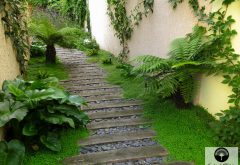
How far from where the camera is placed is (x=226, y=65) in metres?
3.77

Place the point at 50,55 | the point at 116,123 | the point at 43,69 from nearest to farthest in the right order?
the point at 116,123 → the point at 43,69 → the point at 50,55

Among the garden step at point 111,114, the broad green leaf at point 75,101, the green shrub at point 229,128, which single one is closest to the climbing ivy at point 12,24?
the broad green leaf at point 75,101

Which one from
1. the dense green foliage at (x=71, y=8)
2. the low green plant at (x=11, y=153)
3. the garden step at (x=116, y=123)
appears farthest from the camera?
the dense green foliage at (x=71, y=8)

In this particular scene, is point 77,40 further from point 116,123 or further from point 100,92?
point 116,123

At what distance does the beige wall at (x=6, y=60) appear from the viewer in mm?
4182

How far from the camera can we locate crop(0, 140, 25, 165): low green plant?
2.94 m

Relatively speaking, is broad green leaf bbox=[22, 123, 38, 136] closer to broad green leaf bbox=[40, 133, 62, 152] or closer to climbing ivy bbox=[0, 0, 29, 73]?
broad green leaf bbox=[40, 133, 62, 152]

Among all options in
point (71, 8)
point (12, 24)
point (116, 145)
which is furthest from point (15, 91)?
point (71, 8)

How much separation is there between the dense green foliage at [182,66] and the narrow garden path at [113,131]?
0.65 meters

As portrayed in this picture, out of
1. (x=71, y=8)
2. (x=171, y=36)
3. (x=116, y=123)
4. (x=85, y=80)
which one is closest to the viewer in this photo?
(x=116, y=123)

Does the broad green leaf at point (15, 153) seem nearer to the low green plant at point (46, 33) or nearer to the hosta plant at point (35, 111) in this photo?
the hosta plant at point (35, 111)

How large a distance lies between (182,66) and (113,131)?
1.32 m

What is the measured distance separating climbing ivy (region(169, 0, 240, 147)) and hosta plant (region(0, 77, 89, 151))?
1859mm

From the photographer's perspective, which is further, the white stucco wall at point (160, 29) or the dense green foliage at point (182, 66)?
the white stucco wall at point (160, 29)
